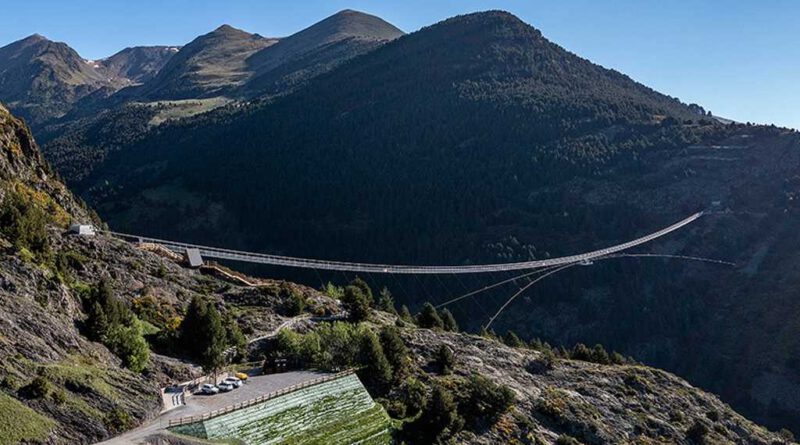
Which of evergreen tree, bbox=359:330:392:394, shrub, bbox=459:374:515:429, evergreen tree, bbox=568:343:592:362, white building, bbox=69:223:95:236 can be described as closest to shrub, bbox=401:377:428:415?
evergreen tree, bbox=359:330:392:394

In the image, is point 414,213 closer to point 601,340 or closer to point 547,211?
point 547,211

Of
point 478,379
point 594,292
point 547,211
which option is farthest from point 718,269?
point 478,379

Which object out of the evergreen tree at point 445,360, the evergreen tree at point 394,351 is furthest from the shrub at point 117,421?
the evergreen tree at point 445,360

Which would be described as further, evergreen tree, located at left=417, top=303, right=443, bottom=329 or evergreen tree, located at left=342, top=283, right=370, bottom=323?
evergreen tree, located at left=417, top=303, right=443, bottom=329

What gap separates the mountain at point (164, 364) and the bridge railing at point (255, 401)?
1.52m

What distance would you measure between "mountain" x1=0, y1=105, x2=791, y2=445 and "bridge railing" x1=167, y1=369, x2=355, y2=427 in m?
1.52

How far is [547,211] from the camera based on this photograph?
170m

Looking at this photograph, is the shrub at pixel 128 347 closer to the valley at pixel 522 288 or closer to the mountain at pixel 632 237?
the valley at pixel 522 288

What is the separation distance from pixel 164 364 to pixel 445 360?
2271cm

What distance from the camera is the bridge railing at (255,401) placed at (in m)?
38.5

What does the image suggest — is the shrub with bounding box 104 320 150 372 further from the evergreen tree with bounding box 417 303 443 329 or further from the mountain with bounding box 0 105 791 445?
the evergreen tree with bounding box 417 303 443 329

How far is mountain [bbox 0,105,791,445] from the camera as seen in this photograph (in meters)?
36.8

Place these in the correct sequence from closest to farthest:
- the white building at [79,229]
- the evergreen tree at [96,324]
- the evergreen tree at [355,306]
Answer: the evergreen tree at [96,324]
the white building at [79,229]
the evergreen tree at [355,306]

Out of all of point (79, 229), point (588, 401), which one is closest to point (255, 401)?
point (79, 229)
